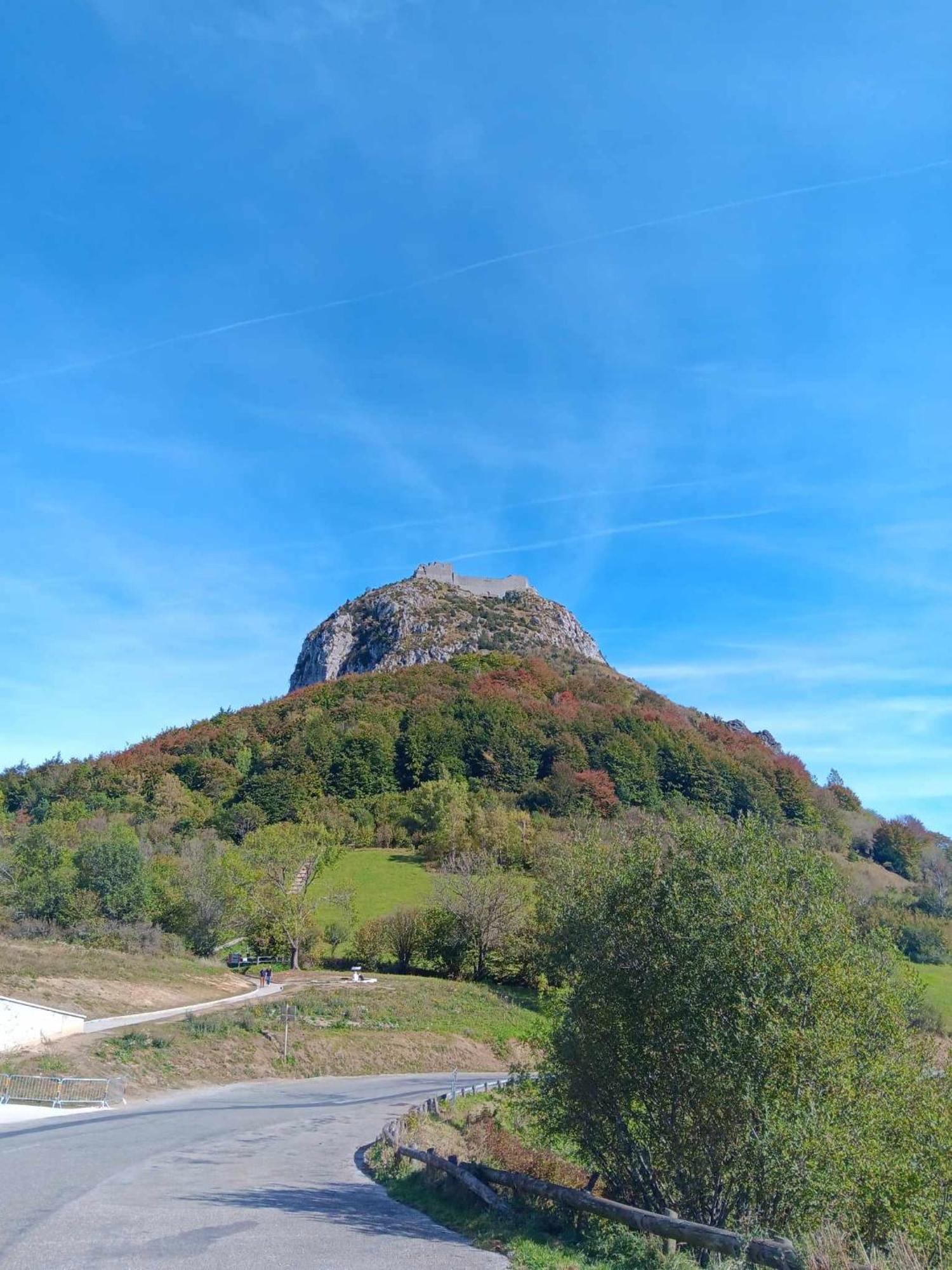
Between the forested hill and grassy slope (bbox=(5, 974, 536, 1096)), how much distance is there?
50.6 metres

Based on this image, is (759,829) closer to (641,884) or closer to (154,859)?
(641,884)

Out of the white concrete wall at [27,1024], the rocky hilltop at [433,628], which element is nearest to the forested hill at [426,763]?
the rocky hilltop at [433,628]

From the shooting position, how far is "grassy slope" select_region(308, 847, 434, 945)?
72.2 m

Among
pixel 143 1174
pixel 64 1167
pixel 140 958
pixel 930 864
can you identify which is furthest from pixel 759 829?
pixel 930 864

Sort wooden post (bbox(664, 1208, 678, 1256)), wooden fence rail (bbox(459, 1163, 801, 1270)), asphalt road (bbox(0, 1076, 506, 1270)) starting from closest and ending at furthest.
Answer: wooden fence rail (bbox(459, 1163, 801, 1270)), asphalt road (bbox(0, 1076, 506, 1270)), wooden post (bbox(664, 1208, 678, 1256))

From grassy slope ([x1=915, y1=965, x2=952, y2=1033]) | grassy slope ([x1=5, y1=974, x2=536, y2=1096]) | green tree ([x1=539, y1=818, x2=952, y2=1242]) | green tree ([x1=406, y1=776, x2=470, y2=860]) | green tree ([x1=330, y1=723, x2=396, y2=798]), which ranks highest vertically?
green tree ([x1=330, y1=723, x2=396, y2=798])

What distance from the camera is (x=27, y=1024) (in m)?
31.8

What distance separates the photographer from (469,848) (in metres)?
89.2

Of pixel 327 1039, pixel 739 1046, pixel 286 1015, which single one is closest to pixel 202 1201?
pixel 739 1046

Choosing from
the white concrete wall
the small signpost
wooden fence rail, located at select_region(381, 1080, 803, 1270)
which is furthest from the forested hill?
wooden fence rail, located at select_region(381, 1080, 803, 1270)

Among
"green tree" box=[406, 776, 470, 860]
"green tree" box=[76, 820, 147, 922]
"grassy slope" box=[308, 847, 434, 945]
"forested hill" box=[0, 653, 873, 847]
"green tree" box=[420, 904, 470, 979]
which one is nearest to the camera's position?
"green tree" box=[76, 820, 147, 922]

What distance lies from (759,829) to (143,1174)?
1275cm

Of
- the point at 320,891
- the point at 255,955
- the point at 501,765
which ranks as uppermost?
the point at 501,765

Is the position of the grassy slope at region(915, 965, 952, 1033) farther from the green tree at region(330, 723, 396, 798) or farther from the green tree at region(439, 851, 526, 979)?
the green tree at region(330, 723, 396, 798)
